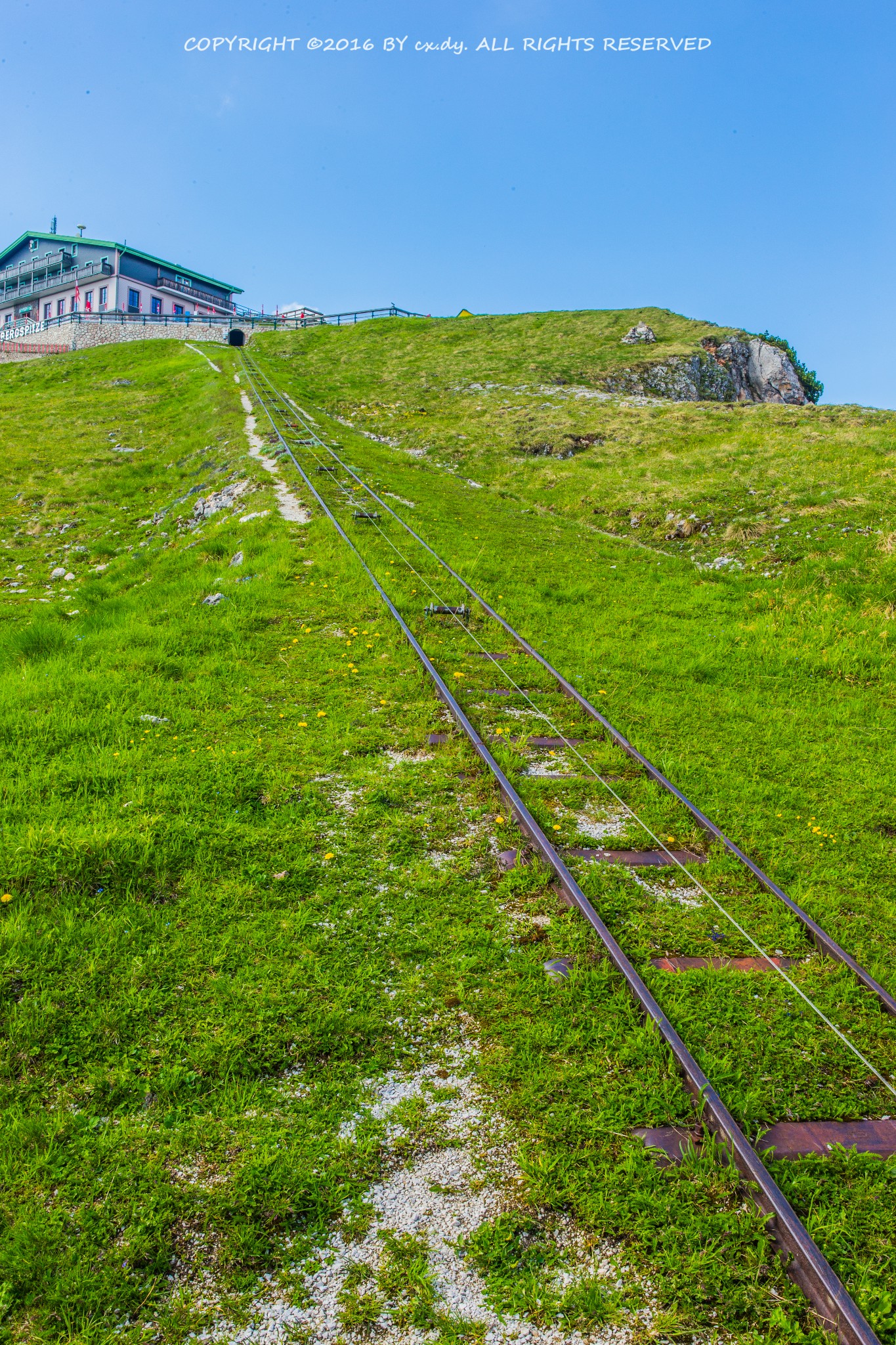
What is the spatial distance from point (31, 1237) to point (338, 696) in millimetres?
5792

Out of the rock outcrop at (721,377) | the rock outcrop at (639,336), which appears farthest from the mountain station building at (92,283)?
the rock outcrop at (721,377)

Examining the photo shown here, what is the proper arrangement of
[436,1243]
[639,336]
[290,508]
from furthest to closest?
[639,336] < [290,508] < [436,1243]

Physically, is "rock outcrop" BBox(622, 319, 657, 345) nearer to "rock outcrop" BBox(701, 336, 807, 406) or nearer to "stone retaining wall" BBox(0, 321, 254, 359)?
"rock outcrop" BBox(701, 336, 807, 406)

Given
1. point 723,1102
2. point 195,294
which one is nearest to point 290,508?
point 723,1102

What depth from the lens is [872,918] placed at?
5516 millimetres

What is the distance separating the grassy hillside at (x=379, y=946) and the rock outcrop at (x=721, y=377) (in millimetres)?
29718

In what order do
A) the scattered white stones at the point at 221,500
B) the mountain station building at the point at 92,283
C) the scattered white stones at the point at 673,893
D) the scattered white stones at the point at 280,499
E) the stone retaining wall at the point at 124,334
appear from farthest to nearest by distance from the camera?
the mountain station building at the point at 92,283
the stone retaining wall at the point at 124,334
the scattered white stones at the point at 221,500
the scattered white stones at the point at 280,499
the scattered white stones at the point at 673,893

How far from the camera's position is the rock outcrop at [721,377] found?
40156mm

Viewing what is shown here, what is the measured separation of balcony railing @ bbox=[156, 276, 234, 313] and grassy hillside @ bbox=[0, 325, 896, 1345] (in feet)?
229

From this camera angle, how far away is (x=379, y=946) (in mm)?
4852

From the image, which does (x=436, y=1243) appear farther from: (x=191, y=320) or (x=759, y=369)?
(x=191, y=320)

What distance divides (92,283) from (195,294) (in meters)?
10.2

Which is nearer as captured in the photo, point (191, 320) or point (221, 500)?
point (221, 500)

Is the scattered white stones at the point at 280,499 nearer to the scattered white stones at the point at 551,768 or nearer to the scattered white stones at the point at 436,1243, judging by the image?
the scattered white stones at the point at 551,768
